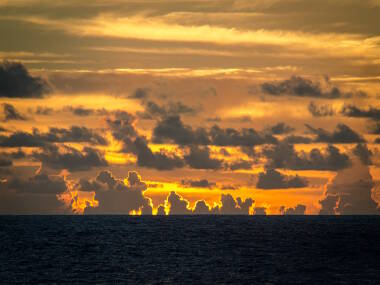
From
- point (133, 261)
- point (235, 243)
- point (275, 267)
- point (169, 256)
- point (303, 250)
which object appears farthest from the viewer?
point (235, 243)

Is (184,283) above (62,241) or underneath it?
underneath

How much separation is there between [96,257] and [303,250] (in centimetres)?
4344

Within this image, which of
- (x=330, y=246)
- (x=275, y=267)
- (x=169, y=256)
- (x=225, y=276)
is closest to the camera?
(x=225, y=276)

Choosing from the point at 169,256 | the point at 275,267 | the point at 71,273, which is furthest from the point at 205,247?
the point at 71,273

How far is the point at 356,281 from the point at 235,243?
7513 centimetres

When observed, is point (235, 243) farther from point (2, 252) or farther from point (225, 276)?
point (225, 276)

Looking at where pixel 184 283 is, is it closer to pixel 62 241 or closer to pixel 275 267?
pixel 275 267

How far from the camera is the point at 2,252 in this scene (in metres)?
140

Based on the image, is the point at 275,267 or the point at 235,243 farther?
the point at 235,243

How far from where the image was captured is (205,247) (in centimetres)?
15775

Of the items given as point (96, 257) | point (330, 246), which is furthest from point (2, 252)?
point (330, 246)

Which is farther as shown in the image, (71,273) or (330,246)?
(330,246)

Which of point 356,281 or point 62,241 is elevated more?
point 62,241

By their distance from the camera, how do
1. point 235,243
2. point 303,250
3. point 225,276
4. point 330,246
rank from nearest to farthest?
point 225,276, point 303,250, point 330,246, point 235,243
